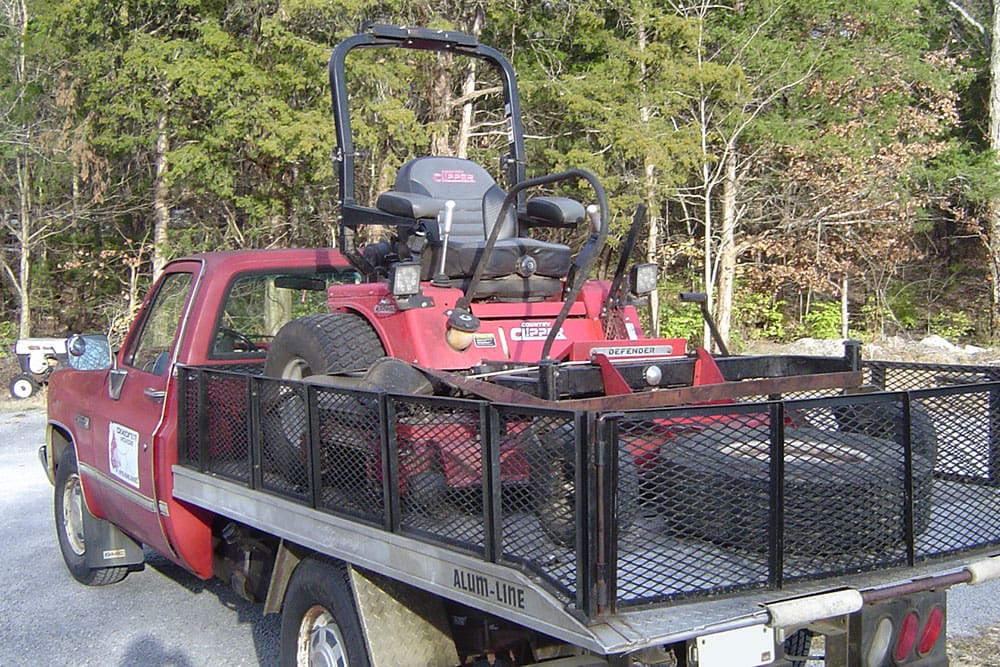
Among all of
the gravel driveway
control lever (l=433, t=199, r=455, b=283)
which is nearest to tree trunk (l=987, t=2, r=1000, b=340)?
the gravel driveway

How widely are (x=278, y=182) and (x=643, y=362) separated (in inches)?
616

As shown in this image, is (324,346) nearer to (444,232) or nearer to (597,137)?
(444,232)

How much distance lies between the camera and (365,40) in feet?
18.7

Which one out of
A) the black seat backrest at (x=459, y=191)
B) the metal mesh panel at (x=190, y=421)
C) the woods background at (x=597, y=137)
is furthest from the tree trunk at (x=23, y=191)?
the metal mesh panel at (x=190, y=421)

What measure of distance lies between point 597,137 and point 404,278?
14.6 meters

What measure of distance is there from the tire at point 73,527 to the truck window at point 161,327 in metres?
1.08

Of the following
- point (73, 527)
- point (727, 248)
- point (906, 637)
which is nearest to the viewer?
point (906, 637)

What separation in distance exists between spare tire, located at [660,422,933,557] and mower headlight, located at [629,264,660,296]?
203 centimetres

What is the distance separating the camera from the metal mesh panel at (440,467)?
3359mm

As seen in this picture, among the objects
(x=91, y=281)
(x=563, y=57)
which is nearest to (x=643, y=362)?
(x=563, y=57)

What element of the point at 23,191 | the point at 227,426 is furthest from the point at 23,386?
the point at 227,426

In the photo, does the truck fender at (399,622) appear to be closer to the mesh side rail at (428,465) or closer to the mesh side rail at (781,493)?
the mesh side rail at (428,465)

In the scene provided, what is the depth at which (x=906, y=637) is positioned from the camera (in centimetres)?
344

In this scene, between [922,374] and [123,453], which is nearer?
[922,374]
